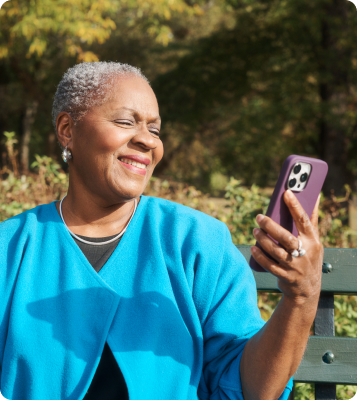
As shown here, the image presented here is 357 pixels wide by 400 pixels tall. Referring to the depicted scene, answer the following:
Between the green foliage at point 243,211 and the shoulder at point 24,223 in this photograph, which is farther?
the green foliage at point 243,211

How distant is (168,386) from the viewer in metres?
1.69

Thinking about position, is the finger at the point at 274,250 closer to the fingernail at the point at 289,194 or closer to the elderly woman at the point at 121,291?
the fingernail at the point at 289,194

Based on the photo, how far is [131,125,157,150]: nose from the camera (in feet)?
6.14

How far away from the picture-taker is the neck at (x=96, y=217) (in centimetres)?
200

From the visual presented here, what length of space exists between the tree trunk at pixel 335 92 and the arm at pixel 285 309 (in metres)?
9.46

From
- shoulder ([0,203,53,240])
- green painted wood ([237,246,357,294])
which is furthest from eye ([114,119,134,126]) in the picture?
green painted wood ([237,246,357,294])

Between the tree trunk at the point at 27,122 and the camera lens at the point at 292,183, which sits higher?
the camera lens at the point at 292,183

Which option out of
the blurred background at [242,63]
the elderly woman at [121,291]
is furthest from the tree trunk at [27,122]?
the elderly woman at [121,291]

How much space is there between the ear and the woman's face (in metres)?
0.05

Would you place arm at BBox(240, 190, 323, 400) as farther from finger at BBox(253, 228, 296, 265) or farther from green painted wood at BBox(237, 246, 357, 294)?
green painted wood at BBox(237, 246, 357, 294)

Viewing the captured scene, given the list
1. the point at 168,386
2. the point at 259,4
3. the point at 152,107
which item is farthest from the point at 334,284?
the point at 259,4

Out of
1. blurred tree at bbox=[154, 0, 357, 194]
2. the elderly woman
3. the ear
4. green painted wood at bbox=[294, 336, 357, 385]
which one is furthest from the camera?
blurred tree at bbox=[154, 0, 357, 194]

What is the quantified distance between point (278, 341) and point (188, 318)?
42 centimetres

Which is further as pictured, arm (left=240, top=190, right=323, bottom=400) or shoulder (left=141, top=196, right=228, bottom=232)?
shoulder (left=141, top=196, right=228, bottom=232)
